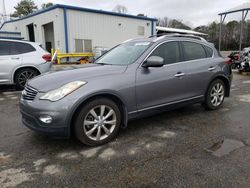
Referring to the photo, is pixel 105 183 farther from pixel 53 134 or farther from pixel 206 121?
pixel 206 121

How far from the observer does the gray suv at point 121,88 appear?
10.2ft

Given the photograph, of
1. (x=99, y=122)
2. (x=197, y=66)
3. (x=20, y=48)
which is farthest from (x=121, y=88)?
(x=20, y=48)

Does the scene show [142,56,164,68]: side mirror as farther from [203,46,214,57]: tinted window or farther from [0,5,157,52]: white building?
[0,5,157,52]: white building

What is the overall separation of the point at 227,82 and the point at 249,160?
2.70m

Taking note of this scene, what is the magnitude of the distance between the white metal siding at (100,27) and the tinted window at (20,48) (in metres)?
9.95

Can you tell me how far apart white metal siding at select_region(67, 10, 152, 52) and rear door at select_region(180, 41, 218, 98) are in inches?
543

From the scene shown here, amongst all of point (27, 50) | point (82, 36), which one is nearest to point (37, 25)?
point (82, 36)

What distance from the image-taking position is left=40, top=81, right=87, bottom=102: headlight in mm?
3061

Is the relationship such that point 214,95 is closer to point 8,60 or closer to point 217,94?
point 217,94

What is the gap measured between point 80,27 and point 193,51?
556 inches

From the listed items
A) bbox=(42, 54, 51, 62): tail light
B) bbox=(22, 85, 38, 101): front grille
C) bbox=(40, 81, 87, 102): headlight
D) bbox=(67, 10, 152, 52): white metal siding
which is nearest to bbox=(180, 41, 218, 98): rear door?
bbox=(40, 81, 87, 102): headlight

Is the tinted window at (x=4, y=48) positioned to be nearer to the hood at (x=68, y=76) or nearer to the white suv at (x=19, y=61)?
the white suv at (x=19, y=61)

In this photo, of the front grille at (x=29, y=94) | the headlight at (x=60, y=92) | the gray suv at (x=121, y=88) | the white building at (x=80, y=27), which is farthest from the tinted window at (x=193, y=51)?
the white building at (x=80, y=27)

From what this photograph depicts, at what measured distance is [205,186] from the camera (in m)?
2.43
